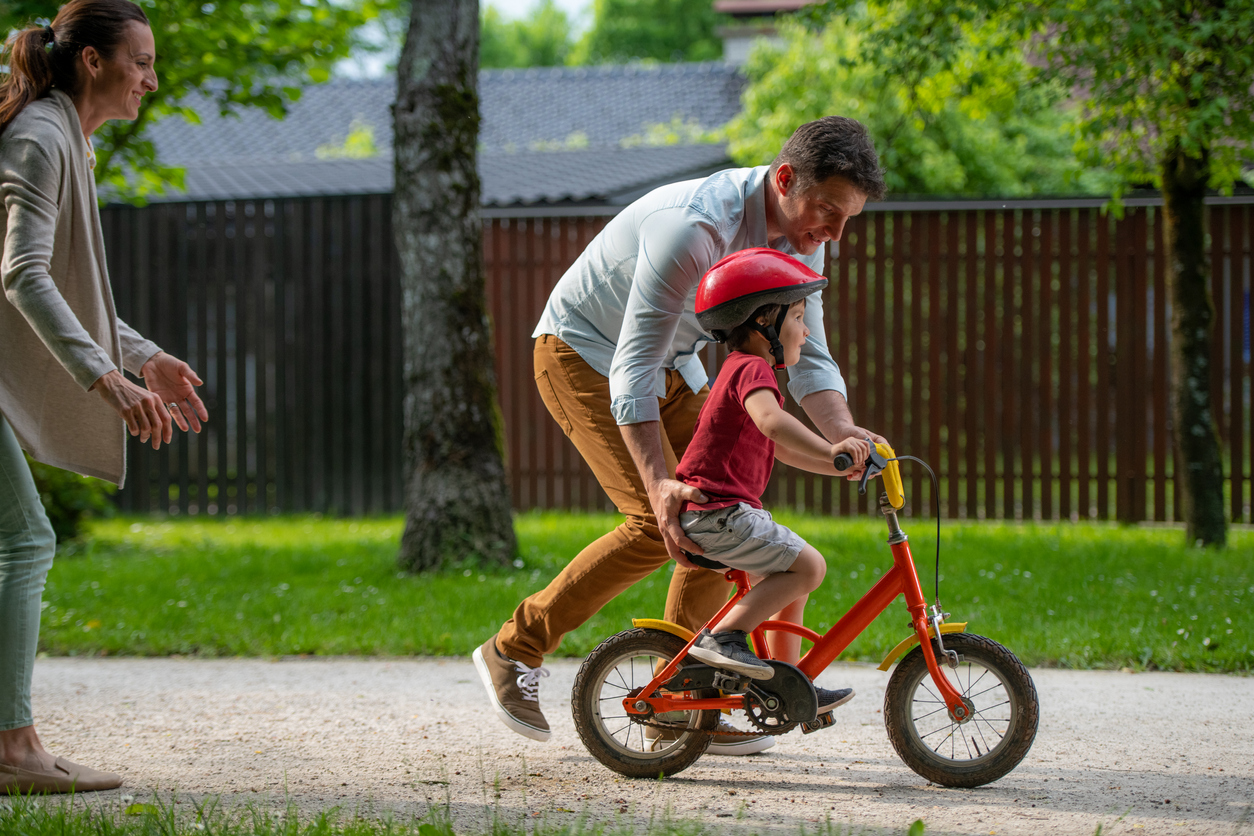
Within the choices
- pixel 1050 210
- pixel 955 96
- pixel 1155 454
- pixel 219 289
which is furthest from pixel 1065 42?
pixel 219 289

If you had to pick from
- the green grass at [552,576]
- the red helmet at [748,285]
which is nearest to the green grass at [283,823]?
the red helmet at [748,285]

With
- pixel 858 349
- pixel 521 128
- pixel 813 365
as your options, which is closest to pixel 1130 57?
pixel 858 349

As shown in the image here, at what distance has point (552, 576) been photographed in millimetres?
5828

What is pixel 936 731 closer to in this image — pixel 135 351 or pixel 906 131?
pixel 135 351

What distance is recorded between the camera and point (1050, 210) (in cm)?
793

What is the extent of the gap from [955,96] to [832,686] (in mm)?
4595

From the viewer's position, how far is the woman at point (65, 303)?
2.72 meters

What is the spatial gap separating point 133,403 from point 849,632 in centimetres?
185

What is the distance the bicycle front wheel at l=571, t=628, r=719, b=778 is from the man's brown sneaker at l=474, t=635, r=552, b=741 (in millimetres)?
134

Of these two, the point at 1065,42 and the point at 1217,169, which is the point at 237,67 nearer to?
the point at 1065,42

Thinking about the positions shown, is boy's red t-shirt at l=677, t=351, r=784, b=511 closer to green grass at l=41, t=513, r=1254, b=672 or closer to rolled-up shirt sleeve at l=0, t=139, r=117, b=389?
rolled-up shirt sleeve at l=0, t=139, r=117, b=389

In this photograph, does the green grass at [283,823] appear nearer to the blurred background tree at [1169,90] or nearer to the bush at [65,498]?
the blurred background tree at [1169,90]

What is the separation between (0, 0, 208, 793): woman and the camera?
2.72m

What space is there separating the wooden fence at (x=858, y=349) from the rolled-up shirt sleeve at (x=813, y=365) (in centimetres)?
530
